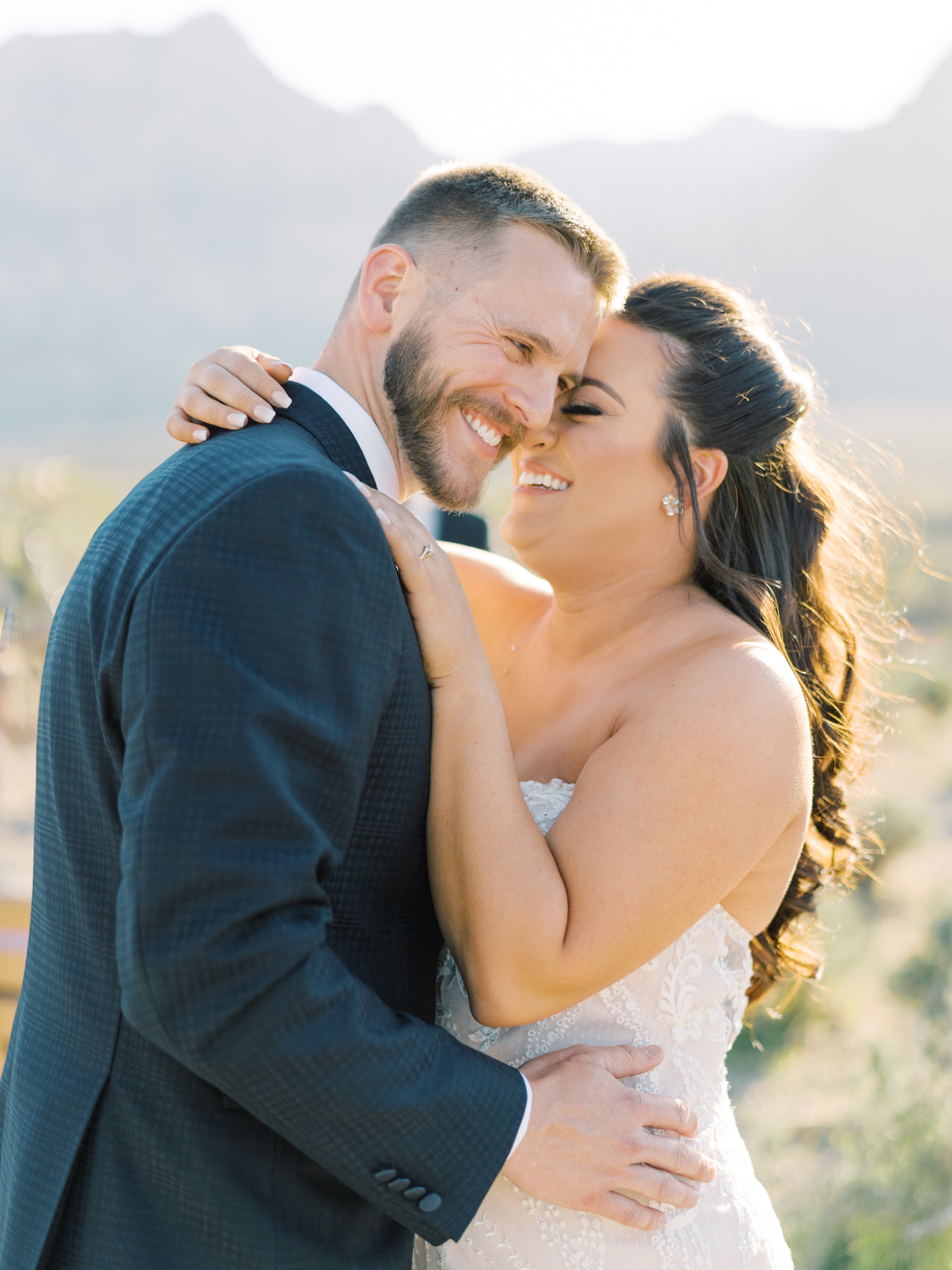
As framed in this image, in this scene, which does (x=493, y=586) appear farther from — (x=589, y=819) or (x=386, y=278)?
(x=589, y=819)

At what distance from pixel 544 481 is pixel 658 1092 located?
4.32 feet

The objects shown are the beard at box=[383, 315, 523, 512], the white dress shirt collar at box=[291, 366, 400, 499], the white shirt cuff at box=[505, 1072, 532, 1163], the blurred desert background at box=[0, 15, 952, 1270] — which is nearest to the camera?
the white shirt cuff at box=[505, 1072, 532, 1163]

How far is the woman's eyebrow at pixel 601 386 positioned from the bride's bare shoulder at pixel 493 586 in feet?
2.49

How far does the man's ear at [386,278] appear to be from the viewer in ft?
5.84

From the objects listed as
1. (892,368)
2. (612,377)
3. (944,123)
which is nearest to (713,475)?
(612,377)

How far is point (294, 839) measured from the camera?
3.54 feet

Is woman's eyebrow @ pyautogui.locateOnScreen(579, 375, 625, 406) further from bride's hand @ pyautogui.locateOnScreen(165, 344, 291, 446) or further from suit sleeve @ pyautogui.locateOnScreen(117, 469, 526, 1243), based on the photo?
suit sleeve @ pyautogui.locateOnScreen(117, 469, 526, 1243)

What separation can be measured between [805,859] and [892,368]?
1952cm

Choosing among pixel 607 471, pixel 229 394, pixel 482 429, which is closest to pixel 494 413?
pixel 482 429

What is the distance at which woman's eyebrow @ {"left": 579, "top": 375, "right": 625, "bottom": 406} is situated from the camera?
84.3 inches

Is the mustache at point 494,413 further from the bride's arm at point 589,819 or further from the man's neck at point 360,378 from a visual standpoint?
the bride's arm at point 589,819

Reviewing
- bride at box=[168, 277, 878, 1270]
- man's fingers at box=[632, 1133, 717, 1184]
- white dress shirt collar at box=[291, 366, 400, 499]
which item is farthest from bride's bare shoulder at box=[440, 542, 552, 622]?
man's fingers at box=[632, 1133, 717, 1184]

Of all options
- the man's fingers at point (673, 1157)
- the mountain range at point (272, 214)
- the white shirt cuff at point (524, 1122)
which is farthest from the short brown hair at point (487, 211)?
the mountain range at point (272, 214)

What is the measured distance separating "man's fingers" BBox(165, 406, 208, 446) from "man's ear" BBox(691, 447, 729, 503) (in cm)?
113
